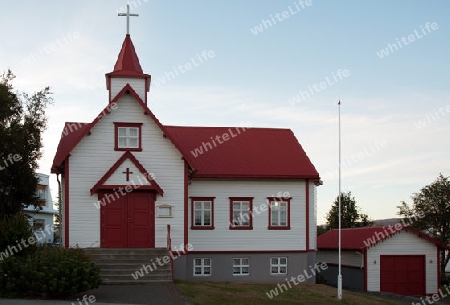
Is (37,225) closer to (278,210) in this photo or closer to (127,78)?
(127,78)

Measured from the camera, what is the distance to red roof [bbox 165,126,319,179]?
28766mm

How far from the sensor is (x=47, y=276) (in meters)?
17.8

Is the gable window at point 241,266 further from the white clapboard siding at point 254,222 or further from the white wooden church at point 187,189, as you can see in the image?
the white clapboard siding at point 254,222

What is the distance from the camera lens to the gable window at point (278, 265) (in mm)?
28709

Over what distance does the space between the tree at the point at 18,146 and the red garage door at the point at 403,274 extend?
19173 mm

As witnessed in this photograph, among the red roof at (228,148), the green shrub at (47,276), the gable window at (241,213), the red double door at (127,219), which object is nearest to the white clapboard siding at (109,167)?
the red double door at (127,219)

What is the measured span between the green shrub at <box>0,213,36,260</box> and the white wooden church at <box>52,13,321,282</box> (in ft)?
8.07

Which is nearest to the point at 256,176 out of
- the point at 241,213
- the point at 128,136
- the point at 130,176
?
the point at 241,213

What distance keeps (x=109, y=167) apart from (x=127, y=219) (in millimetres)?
2322

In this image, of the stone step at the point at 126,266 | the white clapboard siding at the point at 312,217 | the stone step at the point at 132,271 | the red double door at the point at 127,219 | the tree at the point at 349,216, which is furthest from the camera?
the tree at the point at 349,216

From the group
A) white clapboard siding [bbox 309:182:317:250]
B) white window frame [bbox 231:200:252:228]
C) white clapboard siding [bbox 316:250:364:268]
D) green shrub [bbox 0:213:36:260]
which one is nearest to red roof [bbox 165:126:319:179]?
white clapboard siding [bbox 309:182:317:250]

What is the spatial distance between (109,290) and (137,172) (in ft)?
20.3

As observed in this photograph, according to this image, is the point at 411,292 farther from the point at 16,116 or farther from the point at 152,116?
the point at 16,116

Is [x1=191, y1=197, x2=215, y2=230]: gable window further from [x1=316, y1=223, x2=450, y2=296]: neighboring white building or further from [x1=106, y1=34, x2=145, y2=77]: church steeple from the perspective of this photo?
[x1=316, y1=223, x2=450, y2=296]: neighboring white building
